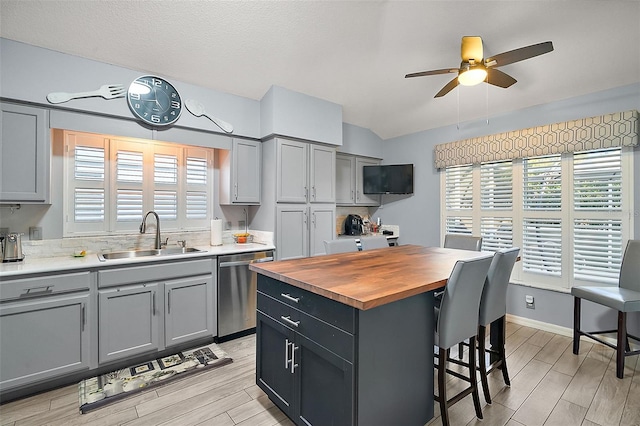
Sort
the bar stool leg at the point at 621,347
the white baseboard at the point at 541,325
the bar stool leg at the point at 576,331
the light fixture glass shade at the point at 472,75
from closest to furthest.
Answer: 1. the light fixture glass shade at the point at 472,75
2. the bar stool leg at the point at 621,347
3. the bar stool leg at the point at 576,331
4. the white baseboard at the point at 541,325

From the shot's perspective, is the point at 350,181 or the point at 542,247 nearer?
the point at 542,247

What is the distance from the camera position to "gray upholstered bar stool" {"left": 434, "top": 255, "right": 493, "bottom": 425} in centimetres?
174

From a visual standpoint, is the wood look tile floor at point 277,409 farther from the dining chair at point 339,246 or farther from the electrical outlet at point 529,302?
the dining chair at point 339,246

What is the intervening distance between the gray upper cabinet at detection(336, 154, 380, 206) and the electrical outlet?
2.55 metres

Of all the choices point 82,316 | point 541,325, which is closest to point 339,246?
point 82,316

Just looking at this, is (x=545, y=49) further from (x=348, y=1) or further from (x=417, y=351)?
(x=417, y=351)

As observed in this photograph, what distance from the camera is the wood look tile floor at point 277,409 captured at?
1.95 m

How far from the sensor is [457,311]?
5.94ft

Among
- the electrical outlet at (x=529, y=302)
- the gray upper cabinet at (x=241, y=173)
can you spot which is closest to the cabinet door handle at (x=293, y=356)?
the gray upper cabinet at (x=241, y=173)

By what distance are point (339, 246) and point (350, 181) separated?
7.18ft

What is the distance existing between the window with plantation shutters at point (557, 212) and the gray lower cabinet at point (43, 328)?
14.5ft

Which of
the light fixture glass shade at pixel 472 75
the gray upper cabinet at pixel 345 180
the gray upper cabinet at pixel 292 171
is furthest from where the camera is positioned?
the gray upper cabinet at pixel 345 180

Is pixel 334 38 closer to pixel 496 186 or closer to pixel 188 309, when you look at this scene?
pixel 496 186

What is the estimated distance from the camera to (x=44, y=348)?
219 centimetres
